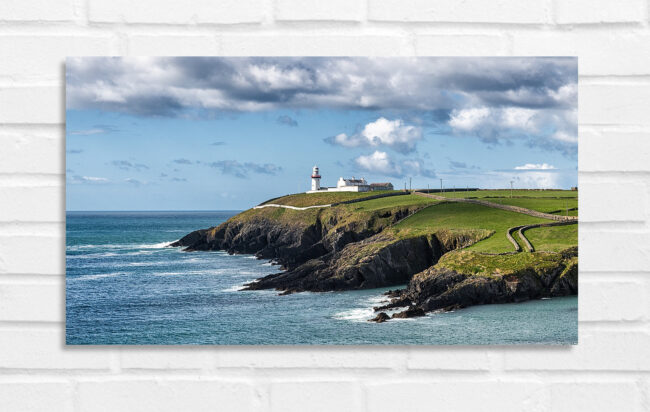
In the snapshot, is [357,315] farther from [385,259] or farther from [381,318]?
[385,259]

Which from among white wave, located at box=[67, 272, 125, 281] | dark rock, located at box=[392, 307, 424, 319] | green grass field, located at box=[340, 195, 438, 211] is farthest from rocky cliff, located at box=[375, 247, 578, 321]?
white wave, located at box=[67, 272, 125, 281]

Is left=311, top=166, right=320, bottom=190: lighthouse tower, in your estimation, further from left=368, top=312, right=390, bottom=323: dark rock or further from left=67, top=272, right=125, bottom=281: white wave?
left=67, top=272, right=125, bottom=281: white wave

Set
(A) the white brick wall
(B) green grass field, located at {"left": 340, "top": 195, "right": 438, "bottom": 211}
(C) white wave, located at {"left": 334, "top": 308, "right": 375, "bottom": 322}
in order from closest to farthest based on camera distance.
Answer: (A) the white brick wall < (C) white wave, located at {"left": 334, "top": 308, "right": 375, "bottom": 322} < (B) green grass field, located at {"left": 340, "top": 195, "right": 438, "bottom": 211}

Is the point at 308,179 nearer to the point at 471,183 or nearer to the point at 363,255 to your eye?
the point at 363,255

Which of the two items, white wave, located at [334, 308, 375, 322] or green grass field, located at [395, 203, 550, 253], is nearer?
white wave, located at [334, 308, 375, 322]

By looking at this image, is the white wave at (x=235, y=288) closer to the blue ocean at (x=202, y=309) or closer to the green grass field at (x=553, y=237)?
the blue ocean at (x=202, y=309)

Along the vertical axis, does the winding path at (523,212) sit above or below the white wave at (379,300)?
above

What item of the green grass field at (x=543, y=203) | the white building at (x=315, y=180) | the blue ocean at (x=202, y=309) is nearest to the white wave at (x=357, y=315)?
the blue ocean at (x=202, y=309)

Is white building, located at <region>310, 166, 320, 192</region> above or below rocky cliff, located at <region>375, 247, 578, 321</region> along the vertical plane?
above
